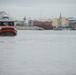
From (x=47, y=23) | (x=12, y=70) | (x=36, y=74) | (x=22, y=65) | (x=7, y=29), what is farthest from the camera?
(x=47, y=23)

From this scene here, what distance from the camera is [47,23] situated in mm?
143250

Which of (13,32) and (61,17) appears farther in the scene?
(61,17)

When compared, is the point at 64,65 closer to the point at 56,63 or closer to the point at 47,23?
the point at 56,63

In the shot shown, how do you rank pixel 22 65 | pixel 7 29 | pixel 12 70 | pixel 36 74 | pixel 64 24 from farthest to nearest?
pixel 64 24 < pixel 7 29 < pixel 22 65 < pixel 12 70 < pixel 36 74

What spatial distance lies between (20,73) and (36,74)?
462 mm

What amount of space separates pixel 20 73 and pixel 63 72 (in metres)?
1.20

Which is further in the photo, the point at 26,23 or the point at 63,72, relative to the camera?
the point at 26,23

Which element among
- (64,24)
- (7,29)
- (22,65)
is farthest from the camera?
(64,24)

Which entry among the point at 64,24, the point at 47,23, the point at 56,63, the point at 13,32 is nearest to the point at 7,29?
the point at 13,32

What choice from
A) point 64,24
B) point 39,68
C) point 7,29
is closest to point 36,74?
point 39,68

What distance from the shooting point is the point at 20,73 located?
34.0ft

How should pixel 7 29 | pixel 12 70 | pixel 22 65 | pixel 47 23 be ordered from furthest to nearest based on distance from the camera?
pixel 47 23 → pixel 7 29 → pixel 22 65 → pixel 12 70

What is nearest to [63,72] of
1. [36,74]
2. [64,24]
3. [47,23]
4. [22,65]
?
[36,74]

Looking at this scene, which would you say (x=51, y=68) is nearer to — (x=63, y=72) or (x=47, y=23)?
(x=63, y=72)
